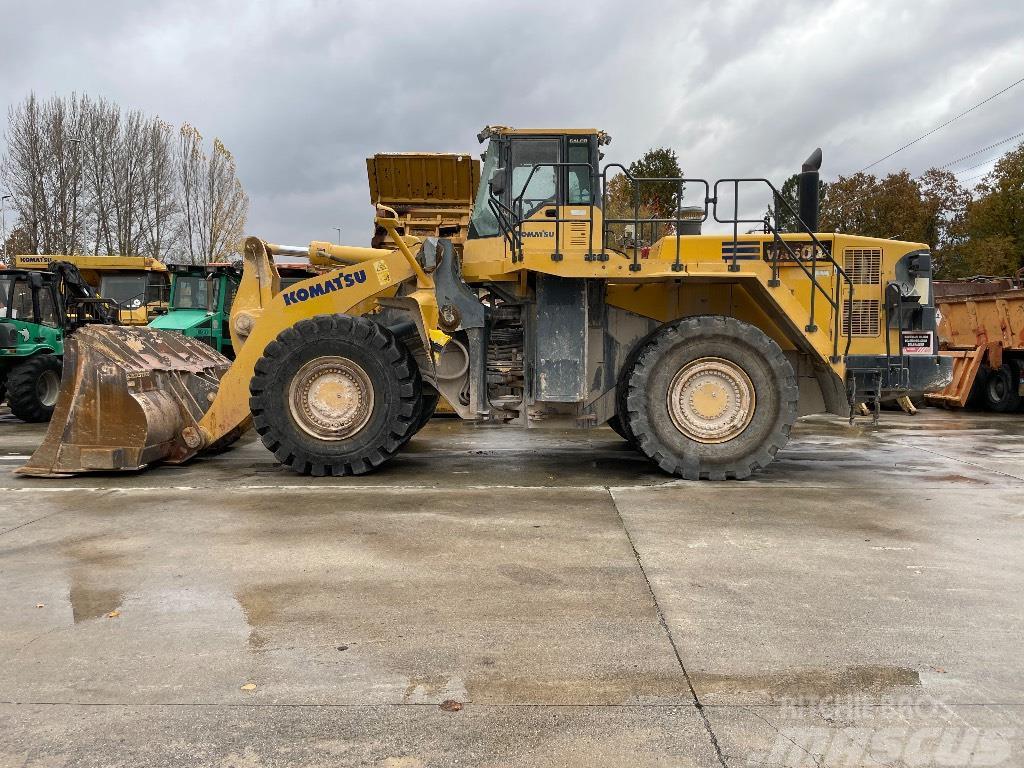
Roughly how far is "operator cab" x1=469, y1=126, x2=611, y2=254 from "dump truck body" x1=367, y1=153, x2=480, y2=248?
25.2 ft

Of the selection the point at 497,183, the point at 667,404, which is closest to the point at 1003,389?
the point at 667,404

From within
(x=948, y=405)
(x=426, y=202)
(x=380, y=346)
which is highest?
(x=426, y=202)

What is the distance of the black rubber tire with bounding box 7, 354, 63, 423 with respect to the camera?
12.6 meters

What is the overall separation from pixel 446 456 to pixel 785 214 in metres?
4.38

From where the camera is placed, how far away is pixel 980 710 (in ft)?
9.11

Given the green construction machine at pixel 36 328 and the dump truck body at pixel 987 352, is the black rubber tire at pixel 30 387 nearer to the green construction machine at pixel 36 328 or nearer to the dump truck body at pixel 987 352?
the green construction machine at pixel 36 328

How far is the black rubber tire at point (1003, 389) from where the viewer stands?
14906 millimetres

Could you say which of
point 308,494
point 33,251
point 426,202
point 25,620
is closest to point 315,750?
point 25,620

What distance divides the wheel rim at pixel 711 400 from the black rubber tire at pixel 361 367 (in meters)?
2.50

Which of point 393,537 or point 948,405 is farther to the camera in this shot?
point 948,405

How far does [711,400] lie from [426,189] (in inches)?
401

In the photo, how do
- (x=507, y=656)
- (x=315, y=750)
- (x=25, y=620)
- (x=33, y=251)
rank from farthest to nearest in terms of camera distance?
(x=33, y=251) → (x=25, y=620) → (x=507, y=656) → (x=315, y=750)

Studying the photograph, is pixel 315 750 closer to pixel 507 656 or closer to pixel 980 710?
pixel 507 656

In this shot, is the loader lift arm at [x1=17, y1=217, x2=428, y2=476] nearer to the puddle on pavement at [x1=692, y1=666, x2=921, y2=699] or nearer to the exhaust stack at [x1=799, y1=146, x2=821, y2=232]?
the exhaust stack at [x1=799, y1=146, x2=821, y2=232]
